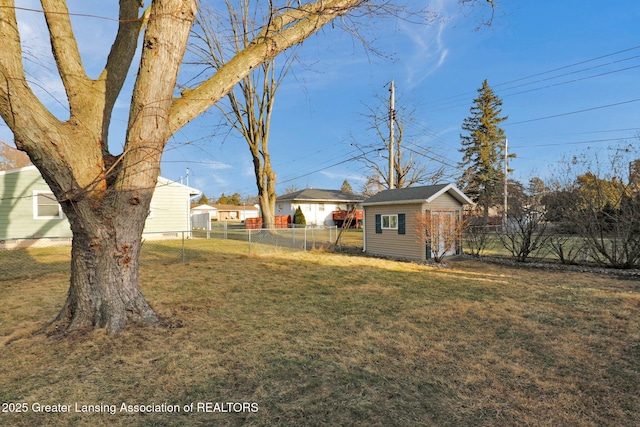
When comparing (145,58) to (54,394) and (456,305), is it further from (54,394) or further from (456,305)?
(456,305)

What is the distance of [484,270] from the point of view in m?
8.88

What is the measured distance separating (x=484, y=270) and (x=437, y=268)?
128 centimetres

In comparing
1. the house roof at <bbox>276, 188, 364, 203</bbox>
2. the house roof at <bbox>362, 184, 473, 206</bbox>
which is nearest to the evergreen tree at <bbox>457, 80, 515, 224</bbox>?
the house roof at <bbox>276, 188, 364, 203</bbox>

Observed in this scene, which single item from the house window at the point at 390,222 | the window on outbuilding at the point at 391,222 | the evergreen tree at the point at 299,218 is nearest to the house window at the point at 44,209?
the window on outbuilding at the point at 391,222

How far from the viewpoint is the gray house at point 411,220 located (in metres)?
10.5

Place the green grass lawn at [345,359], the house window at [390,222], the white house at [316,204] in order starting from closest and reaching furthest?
the green grass lawn at [345,359], the house window at [390,222], the white house at [316,204]

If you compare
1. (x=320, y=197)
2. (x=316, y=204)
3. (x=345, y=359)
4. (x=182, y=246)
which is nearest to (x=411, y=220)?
(x=182, y=246)

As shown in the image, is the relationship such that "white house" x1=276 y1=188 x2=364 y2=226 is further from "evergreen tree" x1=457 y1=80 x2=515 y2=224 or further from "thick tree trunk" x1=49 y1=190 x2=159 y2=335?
"thick tree trunk" x1=49 y1=190 x2=159 y2=335

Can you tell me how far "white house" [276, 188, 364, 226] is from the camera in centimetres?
3011

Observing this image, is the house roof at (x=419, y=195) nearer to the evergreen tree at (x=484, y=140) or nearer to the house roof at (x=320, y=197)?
the house roof at (x=320, y=197)

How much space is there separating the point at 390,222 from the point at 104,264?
10.1m

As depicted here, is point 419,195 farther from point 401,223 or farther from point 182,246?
point 182,246

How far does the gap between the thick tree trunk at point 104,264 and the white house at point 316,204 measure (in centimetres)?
2565

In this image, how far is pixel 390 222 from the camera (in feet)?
39.8
